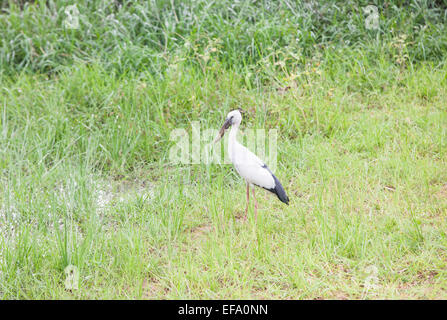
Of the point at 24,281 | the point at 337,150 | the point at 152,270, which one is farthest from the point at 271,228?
the point at 24,281

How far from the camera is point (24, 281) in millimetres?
3465

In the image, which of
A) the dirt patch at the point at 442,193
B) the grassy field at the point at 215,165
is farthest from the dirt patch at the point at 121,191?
the dirt patch at the point at 442,193

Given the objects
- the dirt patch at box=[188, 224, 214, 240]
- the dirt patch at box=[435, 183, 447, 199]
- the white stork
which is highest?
the white stork

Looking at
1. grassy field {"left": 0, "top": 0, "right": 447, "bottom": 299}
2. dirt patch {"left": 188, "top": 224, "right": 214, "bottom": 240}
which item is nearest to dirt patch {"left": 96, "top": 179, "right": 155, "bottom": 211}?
grassy field {"left": 0, "top": 0, "right": 447, "bottom": 299}

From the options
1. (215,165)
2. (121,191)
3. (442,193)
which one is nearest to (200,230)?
(215,165)

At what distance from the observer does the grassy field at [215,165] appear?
3.50 meters

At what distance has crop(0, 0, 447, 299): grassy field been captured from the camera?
3.50 m

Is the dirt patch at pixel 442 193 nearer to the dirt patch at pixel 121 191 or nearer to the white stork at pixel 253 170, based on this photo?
the white stork at pixel 253 170

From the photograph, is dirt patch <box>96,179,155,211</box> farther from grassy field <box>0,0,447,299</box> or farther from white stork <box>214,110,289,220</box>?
white stork <box>214,110,289,220</box>

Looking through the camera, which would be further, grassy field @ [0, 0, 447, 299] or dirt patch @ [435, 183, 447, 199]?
dirt patch @ [435, 183, 447, 199]

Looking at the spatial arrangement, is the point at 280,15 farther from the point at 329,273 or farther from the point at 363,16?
the point at 329,273

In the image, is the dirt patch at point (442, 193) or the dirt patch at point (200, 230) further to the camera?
the dirt patch at point (442, 193)

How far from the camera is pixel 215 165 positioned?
4.84 m

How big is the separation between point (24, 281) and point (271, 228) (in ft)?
5.48
